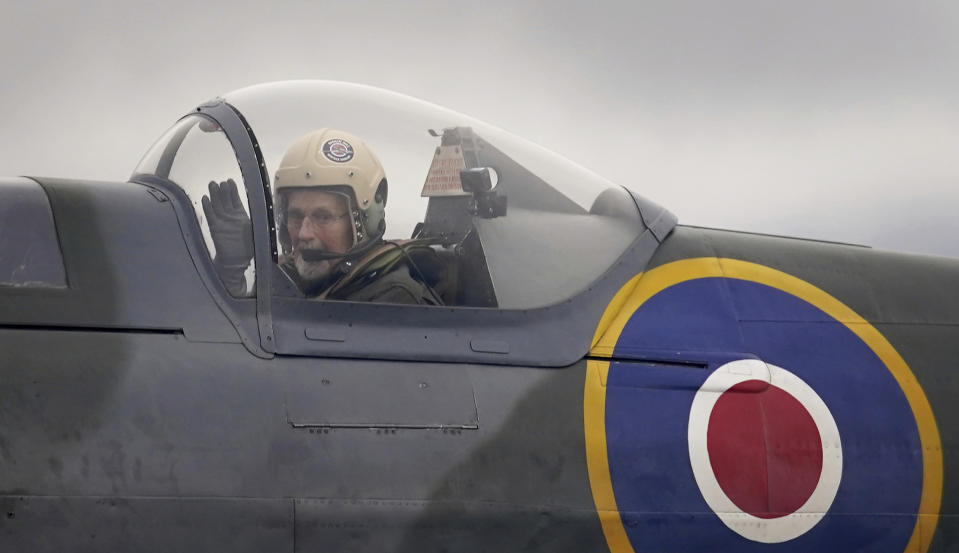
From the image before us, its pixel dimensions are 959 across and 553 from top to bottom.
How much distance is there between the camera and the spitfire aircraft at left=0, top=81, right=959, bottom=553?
3502 millimetres

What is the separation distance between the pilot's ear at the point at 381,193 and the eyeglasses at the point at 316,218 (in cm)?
13

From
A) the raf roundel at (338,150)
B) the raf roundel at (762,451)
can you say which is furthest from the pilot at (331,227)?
the raf roundel at (762,451)

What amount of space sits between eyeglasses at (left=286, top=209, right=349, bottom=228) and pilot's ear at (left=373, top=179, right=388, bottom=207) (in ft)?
0.43

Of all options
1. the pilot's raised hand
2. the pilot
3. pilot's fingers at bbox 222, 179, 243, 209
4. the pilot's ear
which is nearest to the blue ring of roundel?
the pilot

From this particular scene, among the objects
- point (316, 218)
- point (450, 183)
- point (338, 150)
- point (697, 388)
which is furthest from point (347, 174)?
point (697, 388)

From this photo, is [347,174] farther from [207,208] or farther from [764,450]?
[764,450]

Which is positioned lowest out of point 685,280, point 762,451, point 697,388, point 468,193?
point 762,451

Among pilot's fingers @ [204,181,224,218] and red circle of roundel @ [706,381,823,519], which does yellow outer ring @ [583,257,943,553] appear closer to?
red circle of roundel @ [706,381,823,519]

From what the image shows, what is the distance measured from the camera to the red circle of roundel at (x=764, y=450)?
4.14 meters

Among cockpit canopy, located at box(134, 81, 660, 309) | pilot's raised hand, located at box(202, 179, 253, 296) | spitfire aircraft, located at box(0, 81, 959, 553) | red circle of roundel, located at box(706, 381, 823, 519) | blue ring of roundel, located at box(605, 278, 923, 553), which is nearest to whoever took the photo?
spitfire aircraft, located at box(0, 81, 959, 553)

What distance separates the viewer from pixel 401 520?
3.68 m

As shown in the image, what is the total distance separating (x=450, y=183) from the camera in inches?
174

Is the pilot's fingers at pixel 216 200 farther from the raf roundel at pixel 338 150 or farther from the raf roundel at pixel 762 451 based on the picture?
the raf roundel at pixel 762 451

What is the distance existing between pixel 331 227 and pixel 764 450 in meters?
1.89
